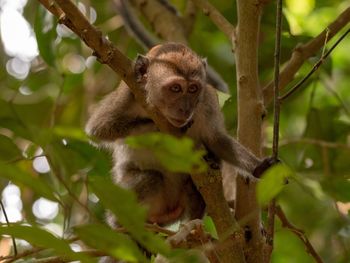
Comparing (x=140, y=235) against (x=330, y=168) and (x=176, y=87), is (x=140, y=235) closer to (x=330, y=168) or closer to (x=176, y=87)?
(x=176, y=87)

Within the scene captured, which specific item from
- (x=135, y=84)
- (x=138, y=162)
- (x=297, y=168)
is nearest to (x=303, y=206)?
(x=297, y=168)

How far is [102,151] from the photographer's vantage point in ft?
16.8

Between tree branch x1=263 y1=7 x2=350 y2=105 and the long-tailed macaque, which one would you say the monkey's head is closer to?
the long-tailed macaque

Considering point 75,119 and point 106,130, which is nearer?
point 106,130

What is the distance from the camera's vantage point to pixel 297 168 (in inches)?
207

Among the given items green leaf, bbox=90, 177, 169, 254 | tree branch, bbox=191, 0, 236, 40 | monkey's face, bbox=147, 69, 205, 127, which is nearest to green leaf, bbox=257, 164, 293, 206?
green leaf, bbox=90, 177, 169, 254

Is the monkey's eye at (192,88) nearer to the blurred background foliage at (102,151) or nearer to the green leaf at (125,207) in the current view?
the blurred background foliage at (102,151)

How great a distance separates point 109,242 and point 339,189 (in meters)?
3.00

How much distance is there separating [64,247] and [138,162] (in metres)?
3.13

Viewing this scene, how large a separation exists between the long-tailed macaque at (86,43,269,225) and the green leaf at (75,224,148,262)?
2.40 meters

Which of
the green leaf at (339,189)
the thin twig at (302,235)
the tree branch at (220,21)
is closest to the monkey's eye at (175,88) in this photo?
the tree branch at (220,21)

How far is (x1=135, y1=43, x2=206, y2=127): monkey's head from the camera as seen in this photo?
4465 mm

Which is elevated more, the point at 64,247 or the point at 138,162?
the point at 138,162

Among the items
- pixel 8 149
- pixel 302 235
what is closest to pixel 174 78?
pixel 302 235
